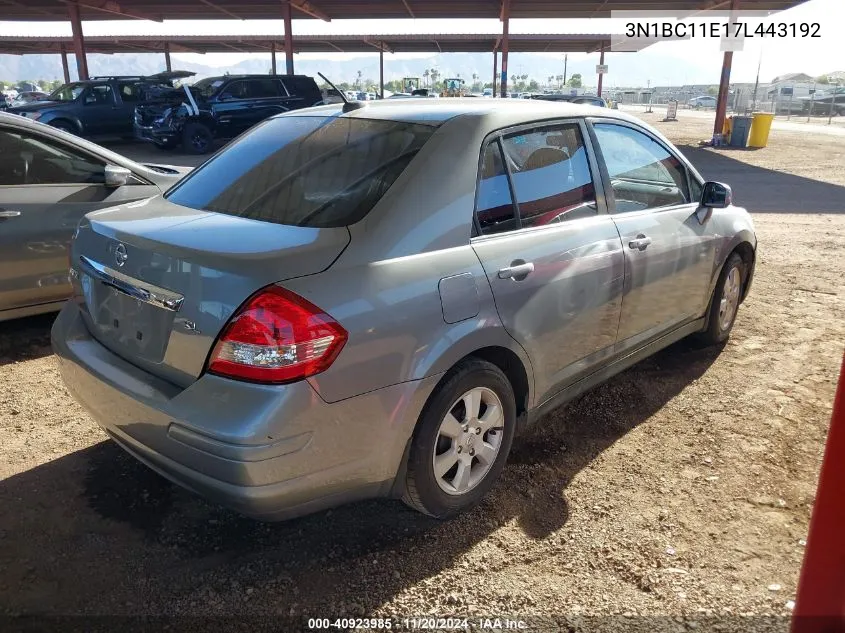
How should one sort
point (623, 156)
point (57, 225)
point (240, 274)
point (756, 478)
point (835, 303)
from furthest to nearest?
point (835, 303) → point (57, 225) → point (623, 156) → point (756, 478) → point (240, 274)

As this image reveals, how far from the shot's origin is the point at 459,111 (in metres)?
2.89

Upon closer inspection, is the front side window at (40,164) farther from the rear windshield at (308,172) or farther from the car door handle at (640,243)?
the car door handle at (640,243)

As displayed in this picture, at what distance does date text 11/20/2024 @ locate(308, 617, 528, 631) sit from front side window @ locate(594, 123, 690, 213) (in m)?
2.15

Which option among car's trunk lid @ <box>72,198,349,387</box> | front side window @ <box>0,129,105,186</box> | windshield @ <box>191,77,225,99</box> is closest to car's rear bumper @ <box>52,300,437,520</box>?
car's trunk lid @ <box>72,198,349,387</box>

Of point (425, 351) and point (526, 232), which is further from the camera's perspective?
point (526, 232)

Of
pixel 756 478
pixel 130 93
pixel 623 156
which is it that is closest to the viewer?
pixel 756 478

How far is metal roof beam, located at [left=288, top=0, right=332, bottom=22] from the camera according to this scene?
75.8 feet

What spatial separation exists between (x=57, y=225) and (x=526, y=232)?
3406 millimetres

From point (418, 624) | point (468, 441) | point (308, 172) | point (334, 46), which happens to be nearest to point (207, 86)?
point (308, 172)

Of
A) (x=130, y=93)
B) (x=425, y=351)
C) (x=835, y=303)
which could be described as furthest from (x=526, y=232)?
(x=130, y=93)

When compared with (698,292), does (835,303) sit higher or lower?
lower

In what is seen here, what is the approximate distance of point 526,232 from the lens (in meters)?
2.91

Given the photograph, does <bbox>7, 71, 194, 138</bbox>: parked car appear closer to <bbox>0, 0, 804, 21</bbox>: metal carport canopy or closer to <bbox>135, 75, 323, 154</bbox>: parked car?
<bbox>135, 75, 323, 154</bbox>: parked car

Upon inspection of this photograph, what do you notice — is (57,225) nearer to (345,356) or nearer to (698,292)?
(345,356)
